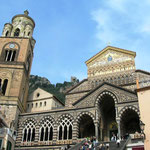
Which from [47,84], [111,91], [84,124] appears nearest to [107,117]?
[84,124]

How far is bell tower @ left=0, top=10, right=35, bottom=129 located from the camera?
2818 cm

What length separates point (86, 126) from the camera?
2667 centimetres

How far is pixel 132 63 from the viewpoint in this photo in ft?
102

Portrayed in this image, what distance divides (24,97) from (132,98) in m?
16.2

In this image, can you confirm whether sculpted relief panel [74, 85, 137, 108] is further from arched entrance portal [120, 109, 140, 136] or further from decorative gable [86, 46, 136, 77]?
decorative gable [86, 46, 136, 77]

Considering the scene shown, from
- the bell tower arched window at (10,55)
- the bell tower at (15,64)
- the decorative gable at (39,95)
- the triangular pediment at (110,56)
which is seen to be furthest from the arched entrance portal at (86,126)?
the bell tower arched window at (10,55)

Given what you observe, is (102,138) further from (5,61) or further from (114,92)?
(5,61)

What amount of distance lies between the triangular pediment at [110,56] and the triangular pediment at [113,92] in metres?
8.62

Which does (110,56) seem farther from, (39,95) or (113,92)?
(39,95)

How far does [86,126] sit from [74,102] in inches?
127

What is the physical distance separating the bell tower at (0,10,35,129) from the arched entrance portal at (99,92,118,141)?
34.7 feet

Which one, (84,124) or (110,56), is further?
(110,56)

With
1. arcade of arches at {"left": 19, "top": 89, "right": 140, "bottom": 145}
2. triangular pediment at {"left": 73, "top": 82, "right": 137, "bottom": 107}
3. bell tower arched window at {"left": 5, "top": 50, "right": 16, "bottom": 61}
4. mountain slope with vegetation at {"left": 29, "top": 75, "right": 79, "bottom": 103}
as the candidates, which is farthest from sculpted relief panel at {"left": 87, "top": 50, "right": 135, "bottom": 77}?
mountain slope with vegetation at {"left": 29, "top": 75, "right": 79, "bottom": 103}

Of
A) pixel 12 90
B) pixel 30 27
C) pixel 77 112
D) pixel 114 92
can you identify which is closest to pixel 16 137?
pixel 12 90
